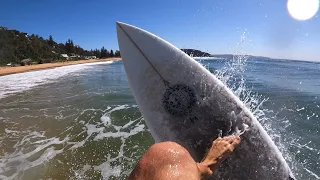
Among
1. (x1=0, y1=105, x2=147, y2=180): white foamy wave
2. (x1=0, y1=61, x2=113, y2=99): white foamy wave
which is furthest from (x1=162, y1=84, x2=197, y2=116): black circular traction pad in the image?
(x1=0, y1=61, x2=113, y2=99): white foamy wave

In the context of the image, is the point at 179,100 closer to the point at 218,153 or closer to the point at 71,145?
the point at 218,153

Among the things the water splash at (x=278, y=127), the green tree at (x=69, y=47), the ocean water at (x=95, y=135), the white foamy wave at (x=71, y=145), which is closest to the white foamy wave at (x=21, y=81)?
the ocean water at (x=95, y=135)

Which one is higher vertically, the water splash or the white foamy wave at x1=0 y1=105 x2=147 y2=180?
the water splash

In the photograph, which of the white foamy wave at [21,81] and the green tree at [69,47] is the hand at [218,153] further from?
Result: the green tree at [69,47]

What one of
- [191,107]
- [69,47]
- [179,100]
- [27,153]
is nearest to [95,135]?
[27,153]

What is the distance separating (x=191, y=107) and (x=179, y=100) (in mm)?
243

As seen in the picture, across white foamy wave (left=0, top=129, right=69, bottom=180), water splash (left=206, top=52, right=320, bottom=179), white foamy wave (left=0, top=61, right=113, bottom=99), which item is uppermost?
water splash (left=206, top=52, right=320, bottom=179)

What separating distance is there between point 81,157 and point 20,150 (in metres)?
1.84

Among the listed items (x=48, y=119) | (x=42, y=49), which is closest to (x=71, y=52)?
(x=42, y=49)

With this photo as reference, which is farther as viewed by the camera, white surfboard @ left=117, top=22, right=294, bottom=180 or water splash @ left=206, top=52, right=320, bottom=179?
water splash @ left=206, top=52, right=320, bottom=179

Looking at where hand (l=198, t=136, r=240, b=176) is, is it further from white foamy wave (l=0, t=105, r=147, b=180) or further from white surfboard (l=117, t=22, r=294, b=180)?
white foamy wave (l=0, t=105, r=147, b=180)

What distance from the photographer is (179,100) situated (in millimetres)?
4152

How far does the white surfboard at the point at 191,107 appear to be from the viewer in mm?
3709

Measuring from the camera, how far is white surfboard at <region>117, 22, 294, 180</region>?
3.71 metres
